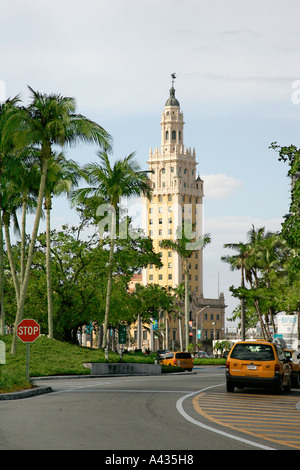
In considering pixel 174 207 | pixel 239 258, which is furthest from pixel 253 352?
pixel 174 207

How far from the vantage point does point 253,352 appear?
23703 millimetres

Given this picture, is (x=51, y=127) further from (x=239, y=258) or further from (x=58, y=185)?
(x=239, y=258)

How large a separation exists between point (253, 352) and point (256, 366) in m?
0.54

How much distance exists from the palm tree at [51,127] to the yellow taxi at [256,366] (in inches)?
525

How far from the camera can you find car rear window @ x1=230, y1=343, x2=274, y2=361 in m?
23.5

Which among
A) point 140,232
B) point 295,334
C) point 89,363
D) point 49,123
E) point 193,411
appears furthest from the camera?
point 295,334

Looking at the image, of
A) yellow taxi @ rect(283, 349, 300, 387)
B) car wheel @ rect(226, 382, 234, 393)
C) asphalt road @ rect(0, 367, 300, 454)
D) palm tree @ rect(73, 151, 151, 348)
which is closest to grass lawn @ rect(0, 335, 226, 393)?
palm tree @ rect(73, 151, 151, 348)

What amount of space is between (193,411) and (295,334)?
43925 millimetres

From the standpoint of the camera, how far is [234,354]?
24.0 m

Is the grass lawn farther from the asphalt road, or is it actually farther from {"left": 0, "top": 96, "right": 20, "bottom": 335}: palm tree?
the asphalt road

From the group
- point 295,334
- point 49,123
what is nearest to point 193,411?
point 49,123

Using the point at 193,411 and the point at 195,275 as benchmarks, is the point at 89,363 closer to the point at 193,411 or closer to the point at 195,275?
the point at 193,411

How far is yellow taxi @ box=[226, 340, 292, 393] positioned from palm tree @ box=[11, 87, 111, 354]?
13.3 metres

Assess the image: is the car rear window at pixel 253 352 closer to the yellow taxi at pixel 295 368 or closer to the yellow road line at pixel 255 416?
the yellow road line at pixel 255 416
